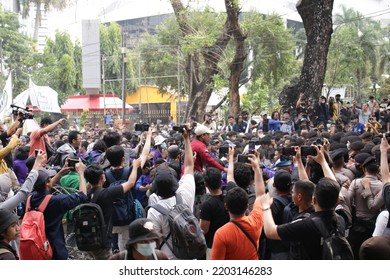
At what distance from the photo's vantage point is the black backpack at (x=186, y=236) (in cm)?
504

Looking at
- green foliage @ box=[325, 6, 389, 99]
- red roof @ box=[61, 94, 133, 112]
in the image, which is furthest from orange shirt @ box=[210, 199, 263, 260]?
red roof @ box=[61, 94, 133, 112]

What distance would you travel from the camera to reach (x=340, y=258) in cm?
450

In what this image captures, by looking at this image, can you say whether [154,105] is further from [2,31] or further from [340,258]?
[340,258]

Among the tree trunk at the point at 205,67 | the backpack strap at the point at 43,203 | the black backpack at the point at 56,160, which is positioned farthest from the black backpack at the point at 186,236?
the tree trunk at the point at 205,67

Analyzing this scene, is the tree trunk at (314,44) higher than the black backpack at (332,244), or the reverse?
the tree trunk at (314,44)

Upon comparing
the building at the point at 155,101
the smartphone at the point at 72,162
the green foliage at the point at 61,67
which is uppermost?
the green foliage at the point at 61,67

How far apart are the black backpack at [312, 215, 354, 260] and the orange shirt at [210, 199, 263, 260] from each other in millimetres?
499

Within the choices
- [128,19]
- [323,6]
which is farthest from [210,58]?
[128,19]

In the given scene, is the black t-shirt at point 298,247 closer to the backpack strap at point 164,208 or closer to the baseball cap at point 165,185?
the backpack strap at point 164,208

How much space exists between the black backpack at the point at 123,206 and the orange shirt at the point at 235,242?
1932 millimetres

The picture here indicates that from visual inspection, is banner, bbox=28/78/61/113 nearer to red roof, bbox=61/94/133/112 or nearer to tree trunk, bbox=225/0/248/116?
tree trunk, bbox=225/0/248/116

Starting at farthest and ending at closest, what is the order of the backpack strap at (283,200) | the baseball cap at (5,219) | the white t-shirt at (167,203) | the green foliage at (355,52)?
the green foliage at (355,52) → the backpack strap at (283,200) → the white t-shirt at (167,203) → the baseball cap at (5,219)

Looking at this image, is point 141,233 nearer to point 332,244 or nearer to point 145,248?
point 145,248

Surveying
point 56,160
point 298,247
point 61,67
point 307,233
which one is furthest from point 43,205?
point 61,67
